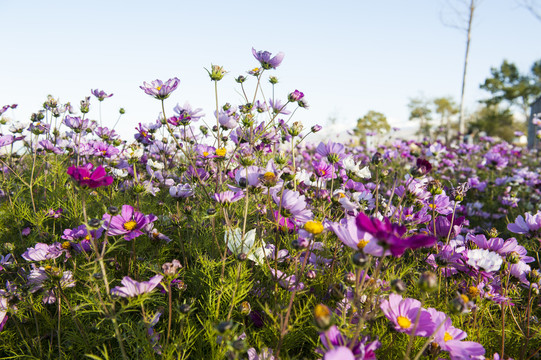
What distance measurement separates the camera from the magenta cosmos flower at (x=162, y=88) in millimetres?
1625

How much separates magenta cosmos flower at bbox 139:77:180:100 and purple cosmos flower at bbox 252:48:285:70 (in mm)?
605

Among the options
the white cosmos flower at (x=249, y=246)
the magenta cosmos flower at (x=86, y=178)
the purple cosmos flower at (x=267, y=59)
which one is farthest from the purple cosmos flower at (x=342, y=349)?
the purple cosmos flower at (x=267, y=59)

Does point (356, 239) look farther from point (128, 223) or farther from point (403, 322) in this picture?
point (128, 223)

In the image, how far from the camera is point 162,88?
5.35 feet

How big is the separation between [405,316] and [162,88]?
1412mm

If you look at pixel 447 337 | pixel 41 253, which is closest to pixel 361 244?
pixel 447 337

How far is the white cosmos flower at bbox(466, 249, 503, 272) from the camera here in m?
1.16

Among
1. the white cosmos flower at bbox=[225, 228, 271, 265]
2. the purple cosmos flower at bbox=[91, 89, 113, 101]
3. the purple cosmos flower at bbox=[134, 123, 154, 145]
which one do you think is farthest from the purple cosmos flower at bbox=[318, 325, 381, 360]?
the purple cosmos flower at bbox=[91, 89, 113, 101]

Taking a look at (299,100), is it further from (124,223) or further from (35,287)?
(35,287)

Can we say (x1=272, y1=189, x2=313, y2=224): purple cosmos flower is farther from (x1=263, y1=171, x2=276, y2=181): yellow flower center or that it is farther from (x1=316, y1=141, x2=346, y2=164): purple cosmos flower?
(x1=316, y1=141, x2=346, y2=164): purple cosmos flower

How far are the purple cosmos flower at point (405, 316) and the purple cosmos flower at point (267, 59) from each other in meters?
1.51

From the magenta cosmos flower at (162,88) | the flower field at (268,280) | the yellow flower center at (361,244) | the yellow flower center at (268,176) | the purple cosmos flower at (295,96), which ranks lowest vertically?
the flower field at (268,280)

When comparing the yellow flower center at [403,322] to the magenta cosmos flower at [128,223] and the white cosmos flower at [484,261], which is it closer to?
the white cosmos flower at [484,261]

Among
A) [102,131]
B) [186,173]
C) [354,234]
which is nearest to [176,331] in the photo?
[354,234]
